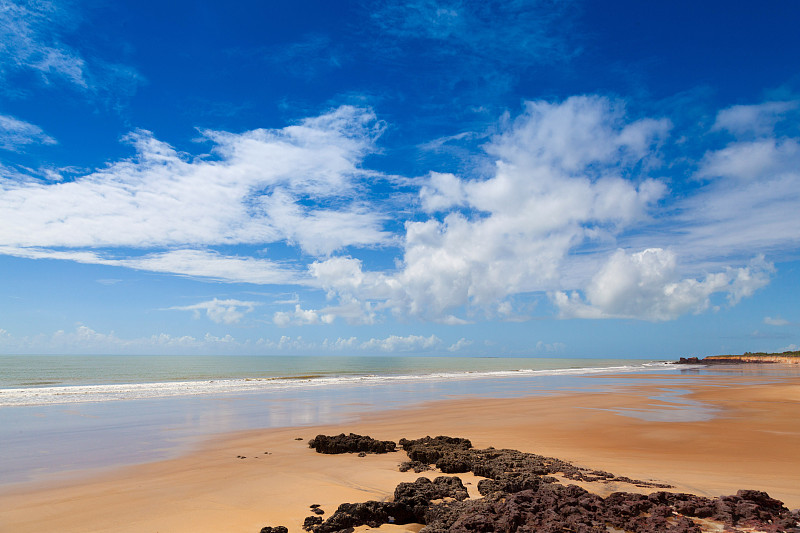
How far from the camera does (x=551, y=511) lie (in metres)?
6.43

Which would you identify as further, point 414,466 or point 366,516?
point 414,466

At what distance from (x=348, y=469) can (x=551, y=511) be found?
16.4 ft

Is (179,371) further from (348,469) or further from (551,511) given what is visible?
(551,511)

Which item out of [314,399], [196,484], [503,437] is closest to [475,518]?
[196,484]

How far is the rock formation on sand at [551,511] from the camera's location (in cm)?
603

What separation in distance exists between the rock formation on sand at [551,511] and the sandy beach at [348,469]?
0.83m

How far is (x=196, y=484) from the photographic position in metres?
9.05

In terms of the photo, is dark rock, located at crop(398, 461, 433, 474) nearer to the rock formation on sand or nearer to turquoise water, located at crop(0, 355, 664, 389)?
the rock formation on sand

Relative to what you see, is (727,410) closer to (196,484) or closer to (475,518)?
(475,518)

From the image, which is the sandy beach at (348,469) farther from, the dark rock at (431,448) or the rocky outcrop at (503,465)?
the dark rock at (431,448)

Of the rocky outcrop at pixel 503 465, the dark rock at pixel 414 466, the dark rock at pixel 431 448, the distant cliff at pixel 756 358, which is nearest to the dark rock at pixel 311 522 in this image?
the rocky outcrop at pixel 503 465

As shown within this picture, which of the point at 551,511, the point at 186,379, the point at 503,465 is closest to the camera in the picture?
the point at 551,511

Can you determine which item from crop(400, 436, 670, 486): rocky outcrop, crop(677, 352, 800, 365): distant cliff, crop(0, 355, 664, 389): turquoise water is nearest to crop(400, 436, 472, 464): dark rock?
crop(400, 436, 670, 486): rocky outcrop

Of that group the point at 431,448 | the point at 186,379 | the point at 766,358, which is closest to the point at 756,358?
the point at 766,358
